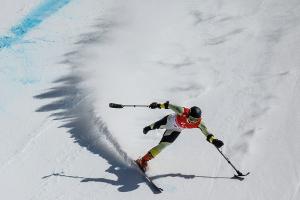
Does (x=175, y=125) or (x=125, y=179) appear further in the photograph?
(x=125, y=179)

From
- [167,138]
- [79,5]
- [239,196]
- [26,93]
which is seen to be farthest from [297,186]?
[79,5]

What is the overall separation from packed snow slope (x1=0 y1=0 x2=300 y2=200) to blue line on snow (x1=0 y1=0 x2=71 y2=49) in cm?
4

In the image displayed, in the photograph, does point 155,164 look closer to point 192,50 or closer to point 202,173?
point 202,173

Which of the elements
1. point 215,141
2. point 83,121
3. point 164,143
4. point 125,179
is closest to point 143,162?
point 125,179

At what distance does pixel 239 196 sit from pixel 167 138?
1.66 meters

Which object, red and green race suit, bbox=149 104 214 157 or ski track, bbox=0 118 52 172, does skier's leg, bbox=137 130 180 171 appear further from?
ski track, bbox=0 118 52 172

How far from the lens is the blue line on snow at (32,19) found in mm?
15680

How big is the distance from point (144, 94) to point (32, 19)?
22.3 feet

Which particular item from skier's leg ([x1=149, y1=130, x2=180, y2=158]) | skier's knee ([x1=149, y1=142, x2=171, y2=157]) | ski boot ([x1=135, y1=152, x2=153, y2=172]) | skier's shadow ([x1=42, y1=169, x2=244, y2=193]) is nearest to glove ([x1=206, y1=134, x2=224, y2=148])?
skier's leg ([x1=149, y1=130, x2=180, y2=158])

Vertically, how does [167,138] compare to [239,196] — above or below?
above

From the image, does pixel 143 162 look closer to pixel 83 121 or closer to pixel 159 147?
pixel 159 147

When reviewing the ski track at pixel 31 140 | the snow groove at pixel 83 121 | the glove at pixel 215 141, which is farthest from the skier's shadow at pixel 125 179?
the ski track at pixel 31 140

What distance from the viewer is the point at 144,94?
11930 millimetres

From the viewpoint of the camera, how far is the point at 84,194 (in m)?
9.23
